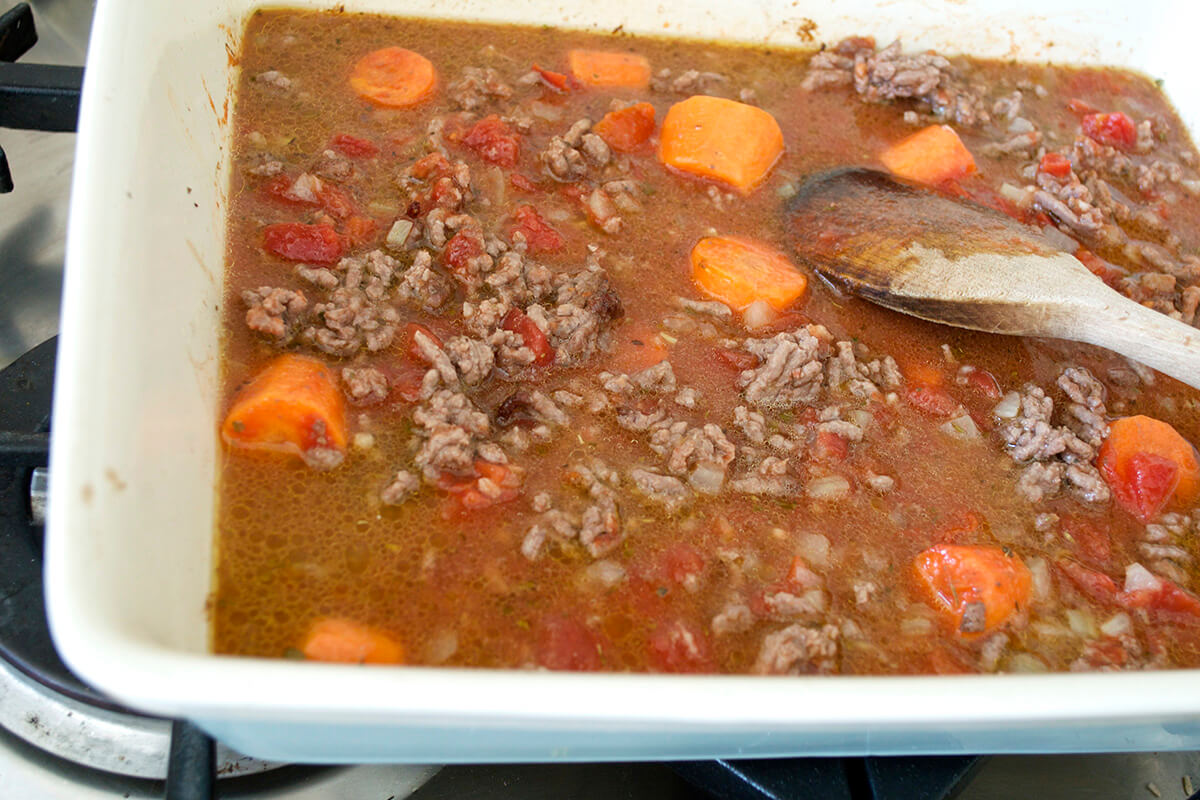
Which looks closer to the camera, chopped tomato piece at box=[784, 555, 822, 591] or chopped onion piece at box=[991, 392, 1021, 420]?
chopped tomato piece at box=[784, 555, 822, 591]

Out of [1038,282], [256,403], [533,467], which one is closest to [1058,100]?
[1038,282]

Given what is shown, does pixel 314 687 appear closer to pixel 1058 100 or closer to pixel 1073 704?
pixel 1073 704

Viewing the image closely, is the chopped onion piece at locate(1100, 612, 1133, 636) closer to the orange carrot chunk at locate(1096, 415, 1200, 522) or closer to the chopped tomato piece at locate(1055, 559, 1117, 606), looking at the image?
the chopped tomato piece at locate(1055, 559, 1117, 606)

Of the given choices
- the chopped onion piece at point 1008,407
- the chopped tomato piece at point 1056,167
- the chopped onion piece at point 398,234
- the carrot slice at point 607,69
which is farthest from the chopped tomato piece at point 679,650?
the chopped tomato piece at point 1056,167

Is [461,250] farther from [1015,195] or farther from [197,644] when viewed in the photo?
[1015,195]

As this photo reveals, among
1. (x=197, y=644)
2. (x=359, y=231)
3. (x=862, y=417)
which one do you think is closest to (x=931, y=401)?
(x=862, y=417)

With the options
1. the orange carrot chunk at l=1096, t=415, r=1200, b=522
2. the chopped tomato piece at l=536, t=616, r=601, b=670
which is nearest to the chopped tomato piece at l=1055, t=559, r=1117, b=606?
the orange carrot chunk at l=1096, t=415, r=1200, b=522

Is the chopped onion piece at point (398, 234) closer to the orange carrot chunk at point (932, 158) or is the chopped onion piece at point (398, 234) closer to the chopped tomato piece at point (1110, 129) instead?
the orange carrot chunk at point (932, 158)
